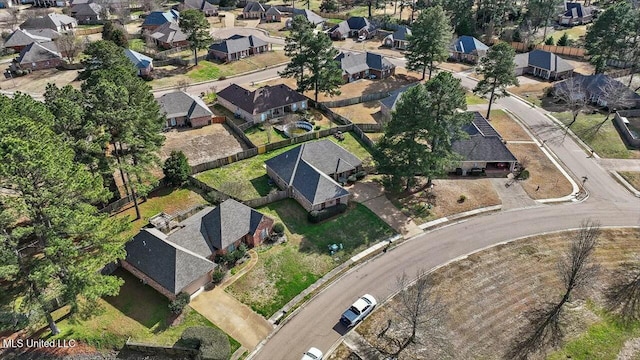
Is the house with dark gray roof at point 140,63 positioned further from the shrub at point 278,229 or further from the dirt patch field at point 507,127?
the dirt patch field at point 507,127

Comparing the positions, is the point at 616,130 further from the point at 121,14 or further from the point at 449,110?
the point at 121,14

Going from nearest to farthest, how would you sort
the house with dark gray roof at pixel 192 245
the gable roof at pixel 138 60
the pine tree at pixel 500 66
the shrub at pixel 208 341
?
the shrub at pixel 208 341
the house with dark gray roof at pixel 192 245
the pine tree at pixel 500 66
the gable roof at pixel 138 60

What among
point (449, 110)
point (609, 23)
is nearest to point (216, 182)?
point (449, 110)

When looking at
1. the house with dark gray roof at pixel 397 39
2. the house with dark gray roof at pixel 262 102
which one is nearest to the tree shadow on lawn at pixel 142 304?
the house with dark gray roof at pixel 262 102

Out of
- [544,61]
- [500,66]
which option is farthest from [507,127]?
[544,61]

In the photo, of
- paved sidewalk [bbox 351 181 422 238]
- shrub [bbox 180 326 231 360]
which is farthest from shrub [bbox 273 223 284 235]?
shrub [bbox 180 326 231 360]

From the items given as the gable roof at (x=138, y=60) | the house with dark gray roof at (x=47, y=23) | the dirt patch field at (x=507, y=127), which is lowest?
the dirt patch field at (x=507, y=127)

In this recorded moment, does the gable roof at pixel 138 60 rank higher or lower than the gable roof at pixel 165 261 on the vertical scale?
higher

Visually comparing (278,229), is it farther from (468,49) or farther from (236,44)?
(468,49)
